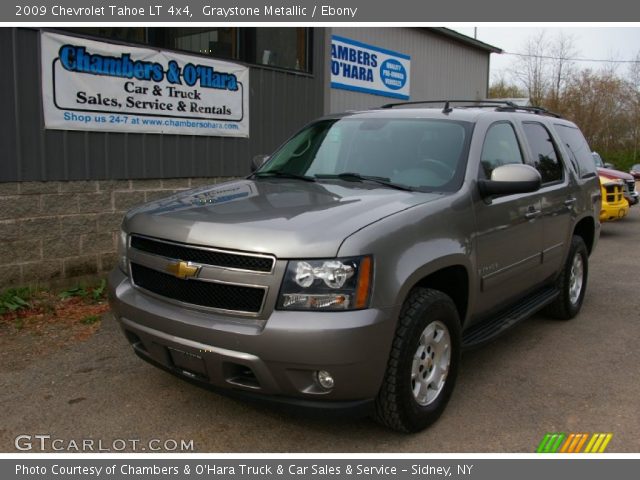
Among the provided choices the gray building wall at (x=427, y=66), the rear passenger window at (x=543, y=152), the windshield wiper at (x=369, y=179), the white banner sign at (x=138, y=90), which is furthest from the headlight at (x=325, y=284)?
the gray building wall at (x=427, y=66)

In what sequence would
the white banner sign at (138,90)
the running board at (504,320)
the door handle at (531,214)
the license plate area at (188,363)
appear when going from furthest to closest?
the white banner sign at (138,90) < the door handle at (531,214) < the running board at (504,320) < the license plate area at (188,363)

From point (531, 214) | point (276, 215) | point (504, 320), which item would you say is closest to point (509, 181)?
point (531, 214)

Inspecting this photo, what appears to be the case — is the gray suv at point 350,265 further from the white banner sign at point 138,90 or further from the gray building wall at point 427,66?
the gray building wall at point 427,66

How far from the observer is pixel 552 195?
16.2 ft

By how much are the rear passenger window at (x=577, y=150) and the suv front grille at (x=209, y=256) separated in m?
3.79

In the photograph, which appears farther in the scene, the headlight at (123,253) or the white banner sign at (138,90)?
the white banner sign at (138,90)

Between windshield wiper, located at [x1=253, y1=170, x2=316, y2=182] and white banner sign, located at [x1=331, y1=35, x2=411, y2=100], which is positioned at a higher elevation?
white banner sign, located at [x1=331, y1=35, x2=411, y2=100]

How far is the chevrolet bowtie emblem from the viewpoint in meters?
3.09

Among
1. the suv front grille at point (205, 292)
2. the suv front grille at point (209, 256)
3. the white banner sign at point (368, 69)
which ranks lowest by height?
the suv front grille at point (205, 292)

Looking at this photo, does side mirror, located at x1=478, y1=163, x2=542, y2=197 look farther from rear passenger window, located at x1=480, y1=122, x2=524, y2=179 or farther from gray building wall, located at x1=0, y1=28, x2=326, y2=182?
gray building wall, located at x1=0, y1=28, x2=326, y2=182

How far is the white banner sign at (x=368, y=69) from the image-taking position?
10977mm

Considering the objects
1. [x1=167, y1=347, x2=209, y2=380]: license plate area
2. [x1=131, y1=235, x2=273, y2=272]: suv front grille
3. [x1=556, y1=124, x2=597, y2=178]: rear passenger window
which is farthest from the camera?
[x1=556, y1=124, x2=597, y2=178]: rear passenger window

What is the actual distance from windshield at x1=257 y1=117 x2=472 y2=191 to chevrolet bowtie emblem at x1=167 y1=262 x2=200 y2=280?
4.66 feet

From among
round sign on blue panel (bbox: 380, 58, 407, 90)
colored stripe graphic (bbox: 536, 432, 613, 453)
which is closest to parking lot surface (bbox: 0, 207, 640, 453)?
colored stripe graphic (bbox: 536, 432, 613, 453)
